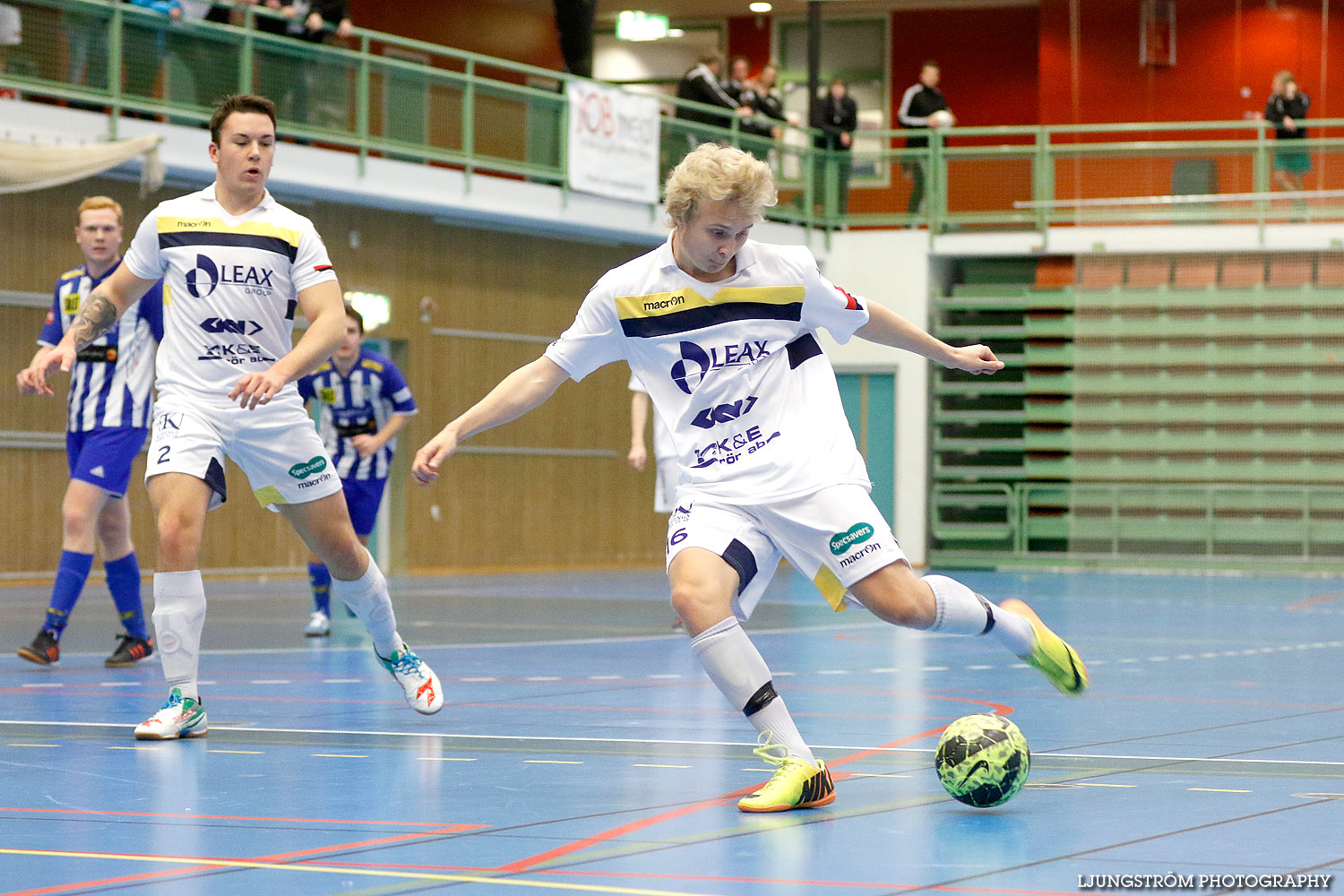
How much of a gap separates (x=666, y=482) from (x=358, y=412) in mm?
2143

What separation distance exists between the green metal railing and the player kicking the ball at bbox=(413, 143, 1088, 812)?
11536 mm

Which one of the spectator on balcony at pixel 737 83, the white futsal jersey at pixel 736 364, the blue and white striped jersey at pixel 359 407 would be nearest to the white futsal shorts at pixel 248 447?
the white futsal jersey at pixel 736 364

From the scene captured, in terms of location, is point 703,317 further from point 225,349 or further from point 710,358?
point 225,349

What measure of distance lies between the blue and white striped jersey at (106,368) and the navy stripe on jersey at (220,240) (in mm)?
2257

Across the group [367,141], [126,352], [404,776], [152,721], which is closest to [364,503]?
[126,352]

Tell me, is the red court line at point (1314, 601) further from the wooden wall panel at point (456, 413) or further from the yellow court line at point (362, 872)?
the yellow court line at point (362, 872)

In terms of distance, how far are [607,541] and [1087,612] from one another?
10581 mm

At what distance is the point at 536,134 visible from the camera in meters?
20.8

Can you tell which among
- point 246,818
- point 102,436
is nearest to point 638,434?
point 102,436

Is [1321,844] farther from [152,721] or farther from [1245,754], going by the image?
[152,721]

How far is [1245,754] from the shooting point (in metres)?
6.08

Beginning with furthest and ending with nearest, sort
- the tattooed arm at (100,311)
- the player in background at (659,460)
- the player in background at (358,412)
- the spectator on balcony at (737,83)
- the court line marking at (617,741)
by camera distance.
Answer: the spectator on balcony at (737,83)
the player in background at (659,460)
the player in background at (358,412)
the tattooed arm at (100,311)
the court line marking at (617,741)

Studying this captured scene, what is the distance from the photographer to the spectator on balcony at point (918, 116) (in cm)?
2491

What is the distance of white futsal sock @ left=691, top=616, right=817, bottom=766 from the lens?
5066mm
